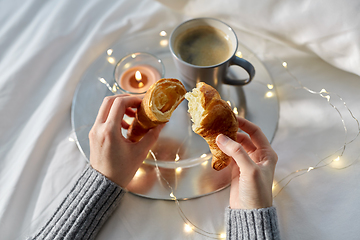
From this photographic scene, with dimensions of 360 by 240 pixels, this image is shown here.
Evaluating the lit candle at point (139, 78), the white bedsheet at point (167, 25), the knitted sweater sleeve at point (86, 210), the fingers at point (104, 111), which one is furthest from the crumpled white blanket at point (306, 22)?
the knitted sweater sleeve at point (86, 210)

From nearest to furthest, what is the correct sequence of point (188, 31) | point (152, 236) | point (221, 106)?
point (221, 106), point (152, 236), point (188, 31)

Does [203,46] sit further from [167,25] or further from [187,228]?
A: [187,228]

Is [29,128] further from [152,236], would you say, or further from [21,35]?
[152,236]

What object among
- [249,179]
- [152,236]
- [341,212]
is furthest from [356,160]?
[152,236]

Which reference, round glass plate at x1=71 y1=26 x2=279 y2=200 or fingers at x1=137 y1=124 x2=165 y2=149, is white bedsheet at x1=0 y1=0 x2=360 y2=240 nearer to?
round glass plate at x1=71 y1=26 x2=279 y2=200

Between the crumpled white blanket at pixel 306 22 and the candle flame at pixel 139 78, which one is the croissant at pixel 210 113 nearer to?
the candle flame at pixel 139 78

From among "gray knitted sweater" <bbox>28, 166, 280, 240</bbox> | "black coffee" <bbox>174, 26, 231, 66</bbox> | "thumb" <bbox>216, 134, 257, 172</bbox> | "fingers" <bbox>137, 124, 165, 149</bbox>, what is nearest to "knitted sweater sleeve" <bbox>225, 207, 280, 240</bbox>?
"gray knitted sweater" <bbox>28, 166, 280, 240</bbox>
